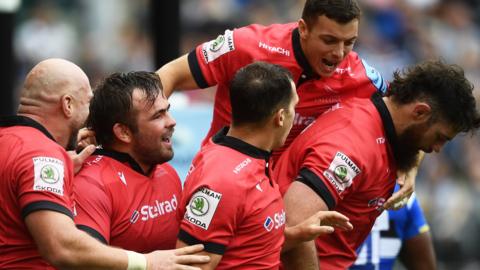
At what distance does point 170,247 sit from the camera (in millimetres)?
5996

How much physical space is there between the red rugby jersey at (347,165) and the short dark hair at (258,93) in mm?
583

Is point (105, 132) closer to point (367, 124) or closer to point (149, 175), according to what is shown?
point (149, 175)

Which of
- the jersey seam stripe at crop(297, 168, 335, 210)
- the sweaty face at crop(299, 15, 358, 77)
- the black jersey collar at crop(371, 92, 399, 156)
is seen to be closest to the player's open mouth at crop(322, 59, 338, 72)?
the sweaty face at crop(299, 15, 358, 77)

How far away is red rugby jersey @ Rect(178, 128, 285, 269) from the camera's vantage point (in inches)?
218

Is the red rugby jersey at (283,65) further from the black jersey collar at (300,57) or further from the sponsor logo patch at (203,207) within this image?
the sponsor logo patch at (203,207)

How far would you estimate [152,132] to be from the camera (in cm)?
595

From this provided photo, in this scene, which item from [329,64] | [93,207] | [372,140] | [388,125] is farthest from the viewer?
[329,64]

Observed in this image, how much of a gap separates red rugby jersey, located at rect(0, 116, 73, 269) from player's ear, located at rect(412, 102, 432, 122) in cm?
195

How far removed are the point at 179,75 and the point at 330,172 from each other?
3.90 ft

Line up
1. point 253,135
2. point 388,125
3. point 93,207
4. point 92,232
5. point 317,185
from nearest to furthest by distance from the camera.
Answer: point 92,232, point 93,207, point 253,135, point 317,185, point 388,125

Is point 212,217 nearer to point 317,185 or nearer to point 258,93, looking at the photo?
point 258,93

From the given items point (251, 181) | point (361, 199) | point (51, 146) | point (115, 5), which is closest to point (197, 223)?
point (251, 181)

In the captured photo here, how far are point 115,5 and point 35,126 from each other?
9516mm

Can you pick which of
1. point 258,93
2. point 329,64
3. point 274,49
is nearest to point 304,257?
point 258,93
